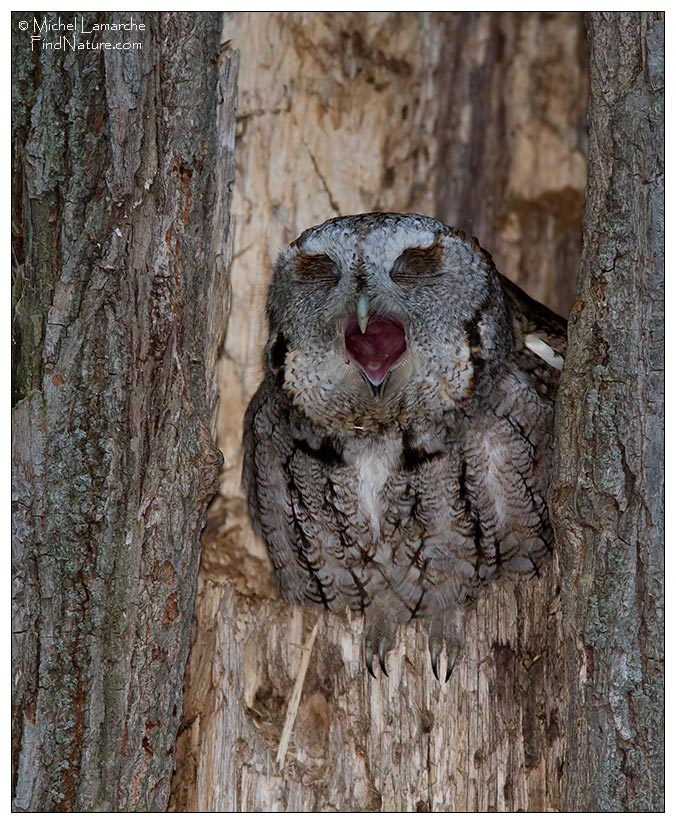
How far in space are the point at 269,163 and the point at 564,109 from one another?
1105 mm

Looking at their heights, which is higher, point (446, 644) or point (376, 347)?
point (376, 347)

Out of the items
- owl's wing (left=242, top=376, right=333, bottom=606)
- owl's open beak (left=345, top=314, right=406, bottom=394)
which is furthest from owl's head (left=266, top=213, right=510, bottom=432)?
owl's wing (left=242, top=376, right=333, bottom=606)

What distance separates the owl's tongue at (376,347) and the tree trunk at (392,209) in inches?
23.4

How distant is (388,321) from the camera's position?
2.23 meters

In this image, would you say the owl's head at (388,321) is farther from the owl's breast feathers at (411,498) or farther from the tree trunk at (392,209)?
the tree trunk at (392,209)

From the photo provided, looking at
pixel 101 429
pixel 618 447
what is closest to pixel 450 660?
pixel 618 447

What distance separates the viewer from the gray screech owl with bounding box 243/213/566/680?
224cm

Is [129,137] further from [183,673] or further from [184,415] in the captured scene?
[183,673]

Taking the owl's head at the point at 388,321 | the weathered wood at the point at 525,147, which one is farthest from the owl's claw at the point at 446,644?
the weathered wood at the point at 525,147

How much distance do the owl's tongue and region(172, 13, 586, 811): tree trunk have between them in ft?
Result: 1.95

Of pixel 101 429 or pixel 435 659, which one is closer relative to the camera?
pixel 101 429

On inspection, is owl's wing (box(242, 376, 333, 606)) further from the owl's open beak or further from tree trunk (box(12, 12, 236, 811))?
tree trunk (box(12, 12, 236, 811))

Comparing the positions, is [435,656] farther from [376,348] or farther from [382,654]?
[376,348]

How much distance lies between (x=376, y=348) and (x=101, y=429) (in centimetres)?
64
